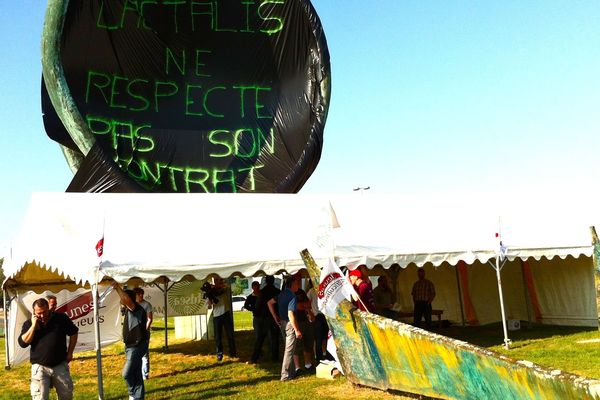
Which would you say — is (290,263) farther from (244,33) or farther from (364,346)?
(244,33)

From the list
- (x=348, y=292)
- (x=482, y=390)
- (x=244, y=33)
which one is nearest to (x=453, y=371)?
(x=482, y=390)

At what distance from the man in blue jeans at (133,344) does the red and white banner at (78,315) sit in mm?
5597

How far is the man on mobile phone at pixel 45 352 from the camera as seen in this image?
23.6 ft

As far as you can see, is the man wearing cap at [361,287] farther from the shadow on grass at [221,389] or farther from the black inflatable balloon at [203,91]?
the black inflatable balloon at [203,91]

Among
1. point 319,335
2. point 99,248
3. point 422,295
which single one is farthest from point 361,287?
point 422,295

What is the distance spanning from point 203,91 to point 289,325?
7.65m

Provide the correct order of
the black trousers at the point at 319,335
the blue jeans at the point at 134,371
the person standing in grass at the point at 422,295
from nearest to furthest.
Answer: the blue jeans at the point at 134,371 < the black trousers at the point at 319,335 < the person standing in grass at the point at 422,295

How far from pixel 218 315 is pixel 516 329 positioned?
7.80 meters

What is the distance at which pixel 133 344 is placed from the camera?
8383mm

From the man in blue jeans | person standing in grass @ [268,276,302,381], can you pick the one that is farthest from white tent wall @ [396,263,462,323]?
the man in blue jeans

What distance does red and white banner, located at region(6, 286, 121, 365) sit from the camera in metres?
14.8

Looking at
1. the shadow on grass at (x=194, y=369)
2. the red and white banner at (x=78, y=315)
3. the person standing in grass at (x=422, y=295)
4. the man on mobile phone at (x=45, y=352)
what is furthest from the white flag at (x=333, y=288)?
the person standing in grass at (x=422, y=295)

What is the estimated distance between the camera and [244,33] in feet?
52.1

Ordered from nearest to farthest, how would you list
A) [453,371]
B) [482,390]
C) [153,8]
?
[482,390] → [453,371] → [153,8]
